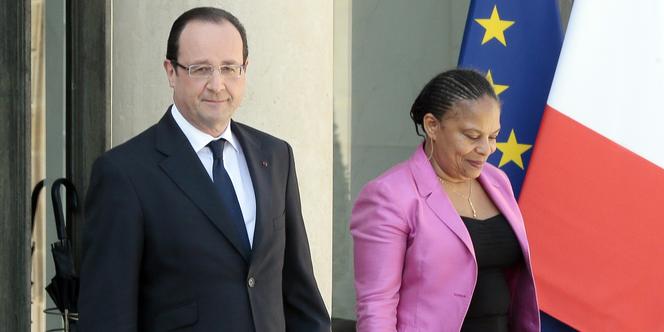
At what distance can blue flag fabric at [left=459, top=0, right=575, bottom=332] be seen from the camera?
498 cm

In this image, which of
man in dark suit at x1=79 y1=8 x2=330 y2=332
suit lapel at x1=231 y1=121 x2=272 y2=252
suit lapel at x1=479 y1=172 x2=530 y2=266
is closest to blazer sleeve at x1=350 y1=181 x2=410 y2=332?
suit lapel at x1=479 y1=172 x2=530 y2=266

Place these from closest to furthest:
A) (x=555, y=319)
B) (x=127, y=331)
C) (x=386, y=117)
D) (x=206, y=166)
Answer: (x=127, y=331)
(x=206, y=166)
(x=555, y=319)
(x=386, y=117)

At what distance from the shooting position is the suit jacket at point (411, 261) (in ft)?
10.3

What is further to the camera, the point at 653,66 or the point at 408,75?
the point at 408,75

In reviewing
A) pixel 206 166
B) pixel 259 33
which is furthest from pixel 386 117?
pixel 206 166

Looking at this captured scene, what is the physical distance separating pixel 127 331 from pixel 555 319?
8.62 ft

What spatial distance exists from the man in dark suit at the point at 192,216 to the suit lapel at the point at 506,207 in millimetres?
838

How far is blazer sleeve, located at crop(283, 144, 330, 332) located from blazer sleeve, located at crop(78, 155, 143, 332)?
16.7 inches

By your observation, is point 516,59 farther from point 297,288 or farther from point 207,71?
point 207,71

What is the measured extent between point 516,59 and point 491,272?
6.41 ft

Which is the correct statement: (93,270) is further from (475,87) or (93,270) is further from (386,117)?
(386,117)

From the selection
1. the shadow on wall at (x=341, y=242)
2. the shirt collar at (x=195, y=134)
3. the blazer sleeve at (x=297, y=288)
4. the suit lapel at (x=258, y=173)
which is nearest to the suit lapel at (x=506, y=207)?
the blazer sleeve at (x=297, y=288)

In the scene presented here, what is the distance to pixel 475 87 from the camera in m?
3.29

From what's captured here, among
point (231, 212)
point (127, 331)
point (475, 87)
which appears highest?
point (475, 87)
